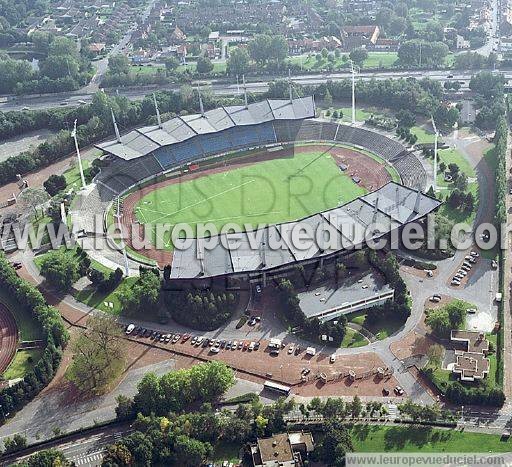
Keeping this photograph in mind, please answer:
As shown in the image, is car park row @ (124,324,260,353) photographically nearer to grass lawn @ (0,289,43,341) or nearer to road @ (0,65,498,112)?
grass lawn @ (0,289,43,341)

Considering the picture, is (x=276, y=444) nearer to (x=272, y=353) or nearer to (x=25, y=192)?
(x=272, y=353)

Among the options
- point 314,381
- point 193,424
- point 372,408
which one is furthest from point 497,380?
point 193,424

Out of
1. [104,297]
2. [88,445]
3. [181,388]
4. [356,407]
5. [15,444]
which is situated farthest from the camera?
[104,297]

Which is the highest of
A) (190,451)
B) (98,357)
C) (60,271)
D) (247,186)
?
(247,186)

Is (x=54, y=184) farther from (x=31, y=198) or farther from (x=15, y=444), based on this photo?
(x=15, y=444)

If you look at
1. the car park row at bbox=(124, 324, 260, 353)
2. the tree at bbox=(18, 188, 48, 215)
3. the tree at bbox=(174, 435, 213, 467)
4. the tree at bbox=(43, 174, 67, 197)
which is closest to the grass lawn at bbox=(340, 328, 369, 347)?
the car park row at bbox=(124, 324, 260, 353)

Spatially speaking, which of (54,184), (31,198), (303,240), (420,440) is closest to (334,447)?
(420,440)

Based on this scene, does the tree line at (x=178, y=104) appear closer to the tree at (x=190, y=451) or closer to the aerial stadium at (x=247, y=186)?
the aerial stadium at (x=247, y=186)
